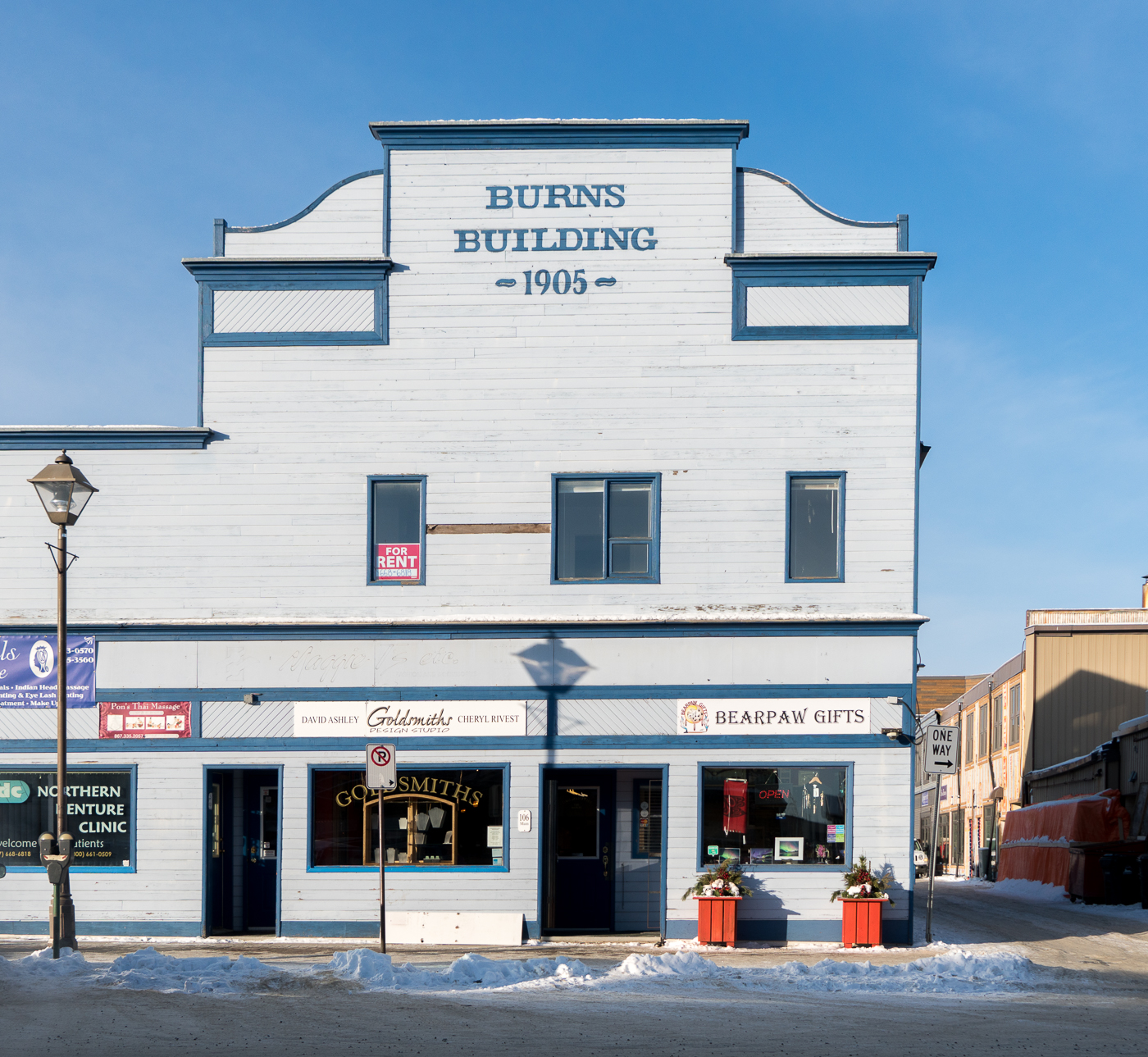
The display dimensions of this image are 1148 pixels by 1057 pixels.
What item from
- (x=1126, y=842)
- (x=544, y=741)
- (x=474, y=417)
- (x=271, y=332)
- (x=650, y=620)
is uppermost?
(x=271, y=332)

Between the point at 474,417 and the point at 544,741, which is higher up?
the point at 474,417

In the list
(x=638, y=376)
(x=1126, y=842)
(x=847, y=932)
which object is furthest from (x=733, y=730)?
(x=1126, y=842)

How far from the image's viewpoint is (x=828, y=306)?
777 inches

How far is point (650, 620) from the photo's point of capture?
1911 centimetres

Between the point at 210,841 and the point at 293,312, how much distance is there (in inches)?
326

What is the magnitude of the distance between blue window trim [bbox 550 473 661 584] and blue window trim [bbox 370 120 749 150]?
523cm

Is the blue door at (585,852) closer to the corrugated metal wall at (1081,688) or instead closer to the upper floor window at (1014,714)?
the corrugated metal wall at (1081,688)

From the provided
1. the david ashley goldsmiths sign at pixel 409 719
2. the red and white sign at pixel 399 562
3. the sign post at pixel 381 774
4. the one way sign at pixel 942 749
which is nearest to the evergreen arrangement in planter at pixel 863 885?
the one way sign at pixel 942 749

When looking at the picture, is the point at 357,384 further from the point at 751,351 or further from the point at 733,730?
the point at 733,730

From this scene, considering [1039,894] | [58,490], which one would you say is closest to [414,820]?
[58,490]

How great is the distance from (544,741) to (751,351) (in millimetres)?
6709

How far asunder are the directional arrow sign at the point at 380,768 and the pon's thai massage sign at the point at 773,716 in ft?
14.6

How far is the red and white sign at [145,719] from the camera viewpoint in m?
19.4

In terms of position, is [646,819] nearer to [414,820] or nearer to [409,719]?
[414,820]
